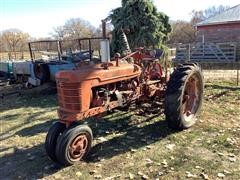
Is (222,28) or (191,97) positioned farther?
(222,28)

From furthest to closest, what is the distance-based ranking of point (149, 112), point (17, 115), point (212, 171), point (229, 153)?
point (17, 115), point (149, 112), point (229, 153), point (212, 171)

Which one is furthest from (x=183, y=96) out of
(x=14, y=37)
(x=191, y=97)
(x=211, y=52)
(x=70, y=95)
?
(x=14, y=37)

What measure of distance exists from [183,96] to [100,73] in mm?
1829

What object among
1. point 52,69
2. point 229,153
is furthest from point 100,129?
point 52,69

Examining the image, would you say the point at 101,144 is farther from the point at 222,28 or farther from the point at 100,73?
the point at 222,28

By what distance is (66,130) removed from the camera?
4941 millimetres

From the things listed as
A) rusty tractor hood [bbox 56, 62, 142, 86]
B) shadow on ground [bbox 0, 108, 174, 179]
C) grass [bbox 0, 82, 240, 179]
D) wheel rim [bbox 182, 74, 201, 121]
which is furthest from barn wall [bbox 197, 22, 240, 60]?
rusty tractor hood [bbox 56, 62, 142, 86]

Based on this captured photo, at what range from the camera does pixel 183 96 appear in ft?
21.3

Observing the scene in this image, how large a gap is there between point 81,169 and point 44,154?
0.92 meters

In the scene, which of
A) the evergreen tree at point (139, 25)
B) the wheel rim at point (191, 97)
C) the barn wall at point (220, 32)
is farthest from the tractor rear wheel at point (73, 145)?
the barn wall at point (220, 32)

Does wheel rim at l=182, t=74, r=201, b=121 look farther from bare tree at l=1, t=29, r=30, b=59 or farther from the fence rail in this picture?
bare tree at l=1, t=29, r=30, b=59

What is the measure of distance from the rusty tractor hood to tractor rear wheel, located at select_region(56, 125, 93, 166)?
701 mm

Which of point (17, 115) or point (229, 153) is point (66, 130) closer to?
point (229, 153)

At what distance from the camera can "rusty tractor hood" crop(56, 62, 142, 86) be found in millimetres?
5082
